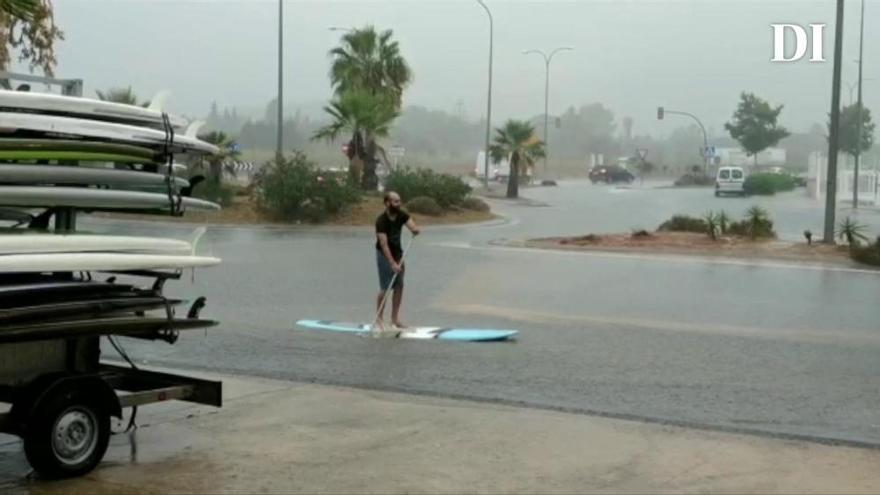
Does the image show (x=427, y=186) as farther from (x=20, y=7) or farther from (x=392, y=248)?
(x=20, y=7)

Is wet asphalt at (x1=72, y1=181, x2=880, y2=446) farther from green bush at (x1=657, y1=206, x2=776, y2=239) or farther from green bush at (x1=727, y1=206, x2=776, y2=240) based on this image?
green bush at (x1=727, y1=206, x2=776, y2=240)

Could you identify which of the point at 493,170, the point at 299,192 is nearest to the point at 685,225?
the point at 299,192

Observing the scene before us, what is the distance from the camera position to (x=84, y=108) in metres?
7.50

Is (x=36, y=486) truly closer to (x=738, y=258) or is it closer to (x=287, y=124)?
(x=738, y=258)

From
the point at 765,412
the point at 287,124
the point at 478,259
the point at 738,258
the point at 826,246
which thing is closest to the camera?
the point at 765,412

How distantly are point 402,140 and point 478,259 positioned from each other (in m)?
47.9

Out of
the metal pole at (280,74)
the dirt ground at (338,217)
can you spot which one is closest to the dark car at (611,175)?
the dirt ground at (338,217)

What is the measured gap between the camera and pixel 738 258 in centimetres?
2773

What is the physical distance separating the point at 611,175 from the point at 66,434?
8777 cm

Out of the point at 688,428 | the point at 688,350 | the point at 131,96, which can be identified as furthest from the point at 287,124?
the point at 688,428

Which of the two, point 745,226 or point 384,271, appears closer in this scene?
point 384,271

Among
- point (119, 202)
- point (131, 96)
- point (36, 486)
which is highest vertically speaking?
point (131, 96)

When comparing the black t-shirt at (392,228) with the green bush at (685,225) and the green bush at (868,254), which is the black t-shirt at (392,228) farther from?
the green bush at (685,225)

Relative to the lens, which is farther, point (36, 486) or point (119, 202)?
point (119, 202)
